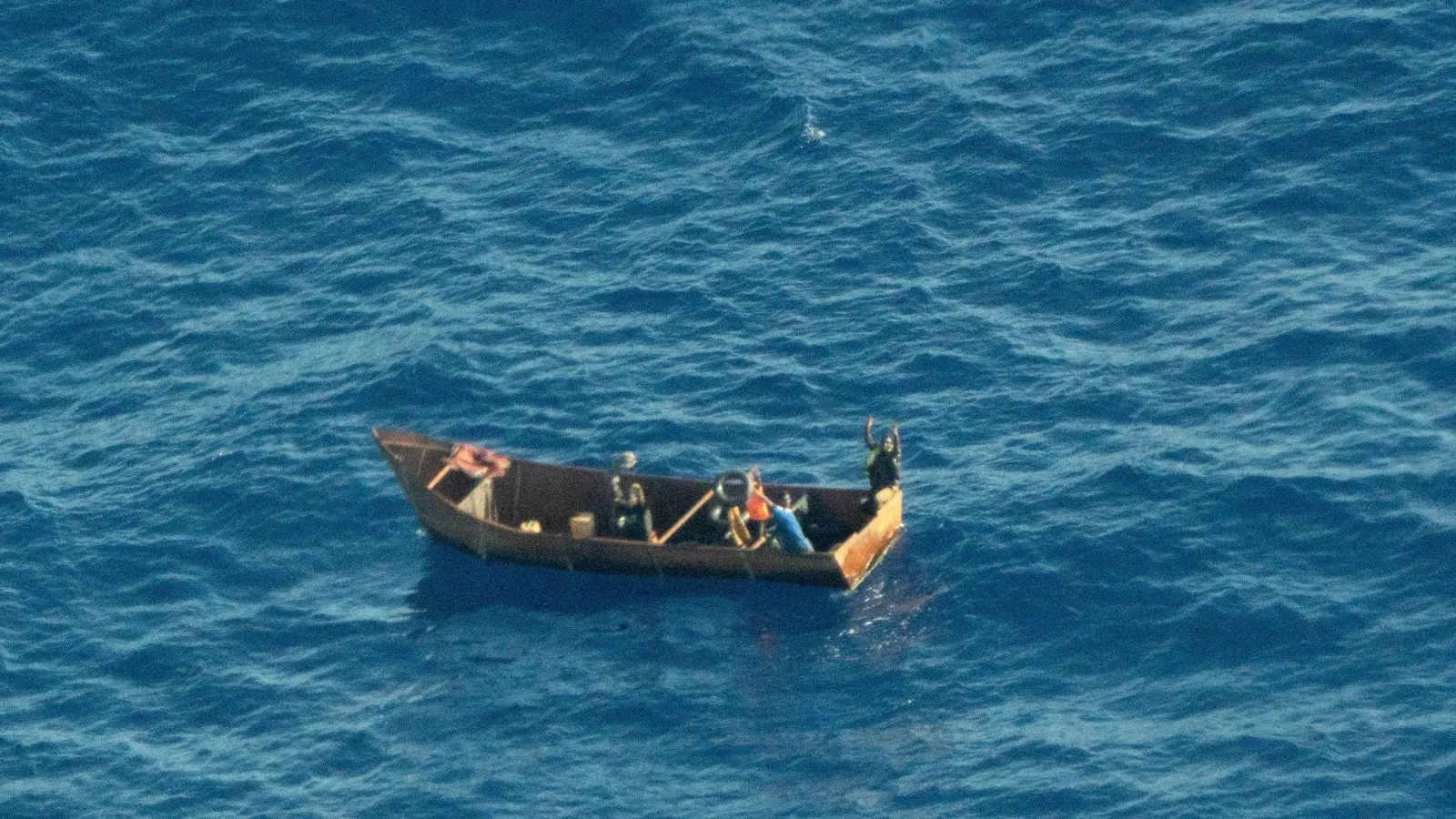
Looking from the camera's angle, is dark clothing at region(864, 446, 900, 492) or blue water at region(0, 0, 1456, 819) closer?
blue water at region(0, 0, 1456, 819)

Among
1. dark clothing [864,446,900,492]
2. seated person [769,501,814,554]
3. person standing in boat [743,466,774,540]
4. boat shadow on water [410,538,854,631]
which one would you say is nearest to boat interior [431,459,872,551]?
dark clothing [864,446,900,492]

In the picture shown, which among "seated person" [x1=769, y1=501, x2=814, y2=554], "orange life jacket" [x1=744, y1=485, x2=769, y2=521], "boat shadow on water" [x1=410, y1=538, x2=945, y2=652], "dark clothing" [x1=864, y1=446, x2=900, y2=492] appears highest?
"dark clothing" [x1=864, y1=446, x2=900, y2=492]

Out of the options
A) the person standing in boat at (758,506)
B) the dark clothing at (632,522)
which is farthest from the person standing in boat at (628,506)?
the person standing in boat at (758,506)

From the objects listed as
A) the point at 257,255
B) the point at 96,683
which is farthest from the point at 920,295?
the point at 96,683

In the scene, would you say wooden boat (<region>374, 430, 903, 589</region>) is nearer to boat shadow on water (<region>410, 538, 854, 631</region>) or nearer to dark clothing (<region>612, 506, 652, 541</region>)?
boat shadow on water (<region>410, 538, 854, 631</region>)

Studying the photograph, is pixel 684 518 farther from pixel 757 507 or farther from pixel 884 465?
pixel 884 465

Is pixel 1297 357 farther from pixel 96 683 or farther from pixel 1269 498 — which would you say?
pixel 96 683
